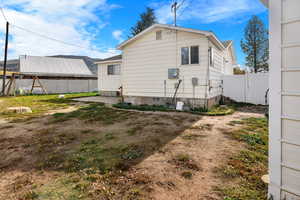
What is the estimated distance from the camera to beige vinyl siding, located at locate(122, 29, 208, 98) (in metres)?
7.57

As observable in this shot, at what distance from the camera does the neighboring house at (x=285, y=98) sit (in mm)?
1484

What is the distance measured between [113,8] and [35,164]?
13.6m

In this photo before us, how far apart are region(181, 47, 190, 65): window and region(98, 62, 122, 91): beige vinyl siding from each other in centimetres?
674

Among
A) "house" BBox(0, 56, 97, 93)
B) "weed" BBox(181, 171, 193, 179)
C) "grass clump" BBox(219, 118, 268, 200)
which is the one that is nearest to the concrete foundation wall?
"grass clump" BBox(219, 118, 268, 200)

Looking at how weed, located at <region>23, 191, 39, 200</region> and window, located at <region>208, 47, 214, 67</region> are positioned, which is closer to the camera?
weed, located at <region>23, 191, 39, 200</region>

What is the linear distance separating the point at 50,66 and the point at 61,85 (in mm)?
5550

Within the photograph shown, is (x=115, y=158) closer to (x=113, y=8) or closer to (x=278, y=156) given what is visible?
(x=278, y=156)

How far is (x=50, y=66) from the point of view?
75.9 feet

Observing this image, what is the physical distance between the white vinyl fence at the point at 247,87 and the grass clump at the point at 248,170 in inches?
240

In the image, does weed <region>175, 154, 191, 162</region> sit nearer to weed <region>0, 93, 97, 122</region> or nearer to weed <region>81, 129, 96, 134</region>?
weed <region>81, 129, 96, 134</region>

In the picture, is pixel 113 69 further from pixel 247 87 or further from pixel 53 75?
pixel 53 75

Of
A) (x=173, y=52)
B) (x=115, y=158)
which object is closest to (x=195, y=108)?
(x=173, y=52)

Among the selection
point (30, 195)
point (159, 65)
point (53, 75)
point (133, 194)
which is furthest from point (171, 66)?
point (53, 75)

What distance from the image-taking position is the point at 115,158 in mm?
2955
